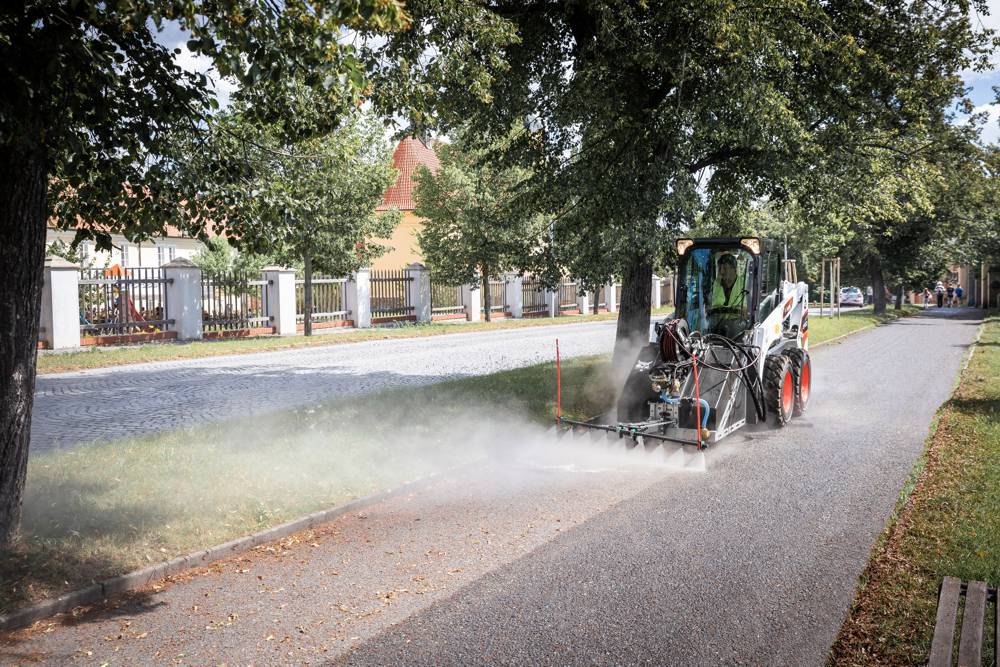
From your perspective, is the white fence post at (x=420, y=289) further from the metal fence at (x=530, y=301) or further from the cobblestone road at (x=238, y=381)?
the cobblestone road at (x=238, y=381)

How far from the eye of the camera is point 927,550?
5.15 meters

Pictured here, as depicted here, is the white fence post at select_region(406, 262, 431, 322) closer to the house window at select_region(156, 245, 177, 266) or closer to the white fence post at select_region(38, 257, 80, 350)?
the white fence post at select_region(38, 257, 80, 350)

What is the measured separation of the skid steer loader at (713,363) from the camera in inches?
316

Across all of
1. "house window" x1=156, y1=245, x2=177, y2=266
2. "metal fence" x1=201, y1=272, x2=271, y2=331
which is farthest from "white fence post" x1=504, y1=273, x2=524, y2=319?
"house window" x1=156, y1=245, x2=177, y2=266

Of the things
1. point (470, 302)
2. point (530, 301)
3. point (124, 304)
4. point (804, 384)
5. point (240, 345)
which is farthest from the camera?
point (530, 301)

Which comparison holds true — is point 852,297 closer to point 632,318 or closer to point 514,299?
point 514,299

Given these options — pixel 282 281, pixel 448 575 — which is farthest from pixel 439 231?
pixel 448 575

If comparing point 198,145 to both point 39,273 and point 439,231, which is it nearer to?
point 39,273

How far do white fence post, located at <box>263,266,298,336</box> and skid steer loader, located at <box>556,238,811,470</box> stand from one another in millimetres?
17631

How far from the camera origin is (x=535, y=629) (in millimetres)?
4145

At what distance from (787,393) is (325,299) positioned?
20.3 m

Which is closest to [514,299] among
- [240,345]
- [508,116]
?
[240,345]

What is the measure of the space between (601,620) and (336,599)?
155 cm

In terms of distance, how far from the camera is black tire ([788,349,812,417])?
1025cm
